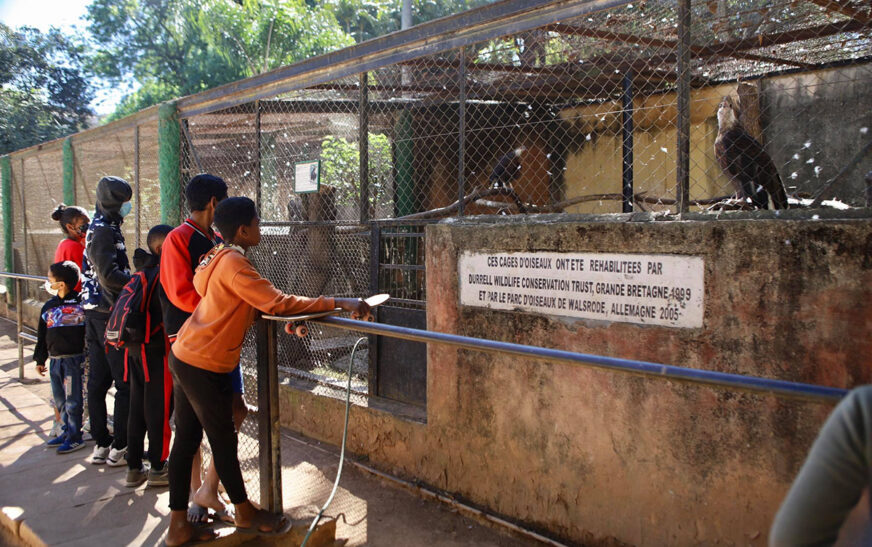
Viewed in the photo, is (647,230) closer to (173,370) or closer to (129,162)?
(173,370)

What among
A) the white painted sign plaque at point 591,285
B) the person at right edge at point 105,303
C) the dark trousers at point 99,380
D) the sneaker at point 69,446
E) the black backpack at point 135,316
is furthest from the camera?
the sneaker at point 69,446

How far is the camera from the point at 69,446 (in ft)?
16.1

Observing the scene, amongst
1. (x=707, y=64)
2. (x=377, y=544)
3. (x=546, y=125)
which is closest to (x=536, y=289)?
(x=377, y=544)

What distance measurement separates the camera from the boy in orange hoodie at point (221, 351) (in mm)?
2885

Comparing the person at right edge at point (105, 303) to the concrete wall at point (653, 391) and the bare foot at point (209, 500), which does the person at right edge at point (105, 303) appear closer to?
the bare foot at point (209, 500)

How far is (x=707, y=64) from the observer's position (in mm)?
5926

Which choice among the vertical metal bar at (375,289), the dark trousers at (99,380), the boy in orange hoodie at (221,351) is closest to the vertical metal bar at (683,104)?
the boy in orange hoodie at (221,351)

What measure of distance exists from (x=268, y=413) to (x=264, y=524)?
51cm

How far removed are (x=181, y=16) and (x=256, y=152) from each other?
70.3 ft

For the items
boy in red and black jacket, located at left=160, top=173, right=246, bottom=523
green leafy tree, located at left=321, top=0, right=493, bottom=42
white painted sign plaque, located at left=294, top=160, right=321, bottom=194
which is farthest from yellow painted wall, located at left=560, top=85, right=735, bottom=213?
green leafy tree, located at left=321, top=0, right=493, bottom=42

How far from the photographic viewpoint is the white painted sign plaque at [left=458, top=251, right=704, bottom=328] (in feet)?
10.7

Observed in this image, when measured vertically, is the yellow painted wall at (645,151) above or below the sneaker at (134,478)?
above

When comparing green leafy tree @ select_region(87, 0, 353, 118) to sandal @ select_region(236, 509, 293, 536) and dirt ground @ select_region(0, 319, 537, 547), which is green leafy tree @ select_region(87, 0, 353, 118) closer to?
dirt ground @ select_region(0, 319, 537, 547)

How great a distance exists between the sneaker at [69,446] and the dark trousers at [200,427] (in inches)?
91.2
